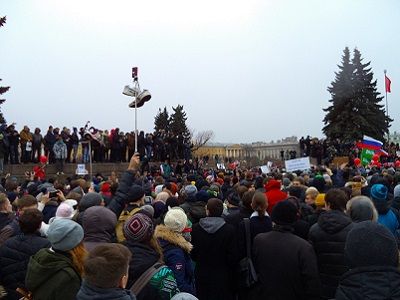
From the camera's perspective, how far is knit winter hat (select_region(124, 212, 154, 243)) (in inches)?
154

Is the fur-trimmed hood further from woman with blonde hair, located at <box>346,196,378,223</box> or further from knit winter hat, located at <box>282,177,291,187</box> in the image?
knit winter hat, located at <box>282,177,291,187</box>

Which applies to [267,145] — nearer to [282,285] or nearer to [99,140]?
[99,140]

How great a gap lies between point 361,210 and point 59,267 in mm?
3158

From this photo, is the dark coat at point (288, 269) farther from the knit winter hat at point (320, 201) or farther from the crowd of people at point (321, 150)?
the crowd of people at point (321, 150)

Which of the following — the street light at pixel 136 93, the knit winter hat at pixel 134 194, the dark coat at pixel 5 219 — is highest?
the street light at pixel 136 93

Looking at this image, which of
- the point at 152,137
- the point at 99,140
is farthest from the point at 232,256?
the point at 152,137

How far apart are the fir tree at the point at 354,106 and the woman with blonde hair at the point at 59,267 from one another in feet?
145

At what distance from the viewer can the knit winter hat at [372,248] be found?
3.05 meters

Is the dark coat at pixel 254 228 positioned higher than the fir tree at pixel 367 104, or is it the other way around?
the fir tree at pixel 367 104

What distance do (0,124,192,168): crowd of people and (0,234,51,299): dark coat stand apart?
594 inches

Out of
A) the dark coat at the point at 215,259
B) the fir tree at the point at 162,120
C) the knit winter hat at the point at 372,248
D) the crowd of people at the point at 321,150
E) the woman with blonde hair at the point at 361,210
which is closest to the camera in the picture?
the knit winter hat at the point at 372,248

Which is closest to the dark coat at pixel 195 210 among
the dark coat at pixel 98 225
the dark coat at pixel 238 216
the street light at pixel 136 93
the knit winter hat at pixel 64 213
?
the dark coat at pixel 238 216

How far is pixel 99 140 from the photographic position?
21.9m

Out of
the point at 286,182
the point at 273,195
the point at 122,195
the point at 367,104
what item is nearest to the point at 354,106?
the point at 367,104
